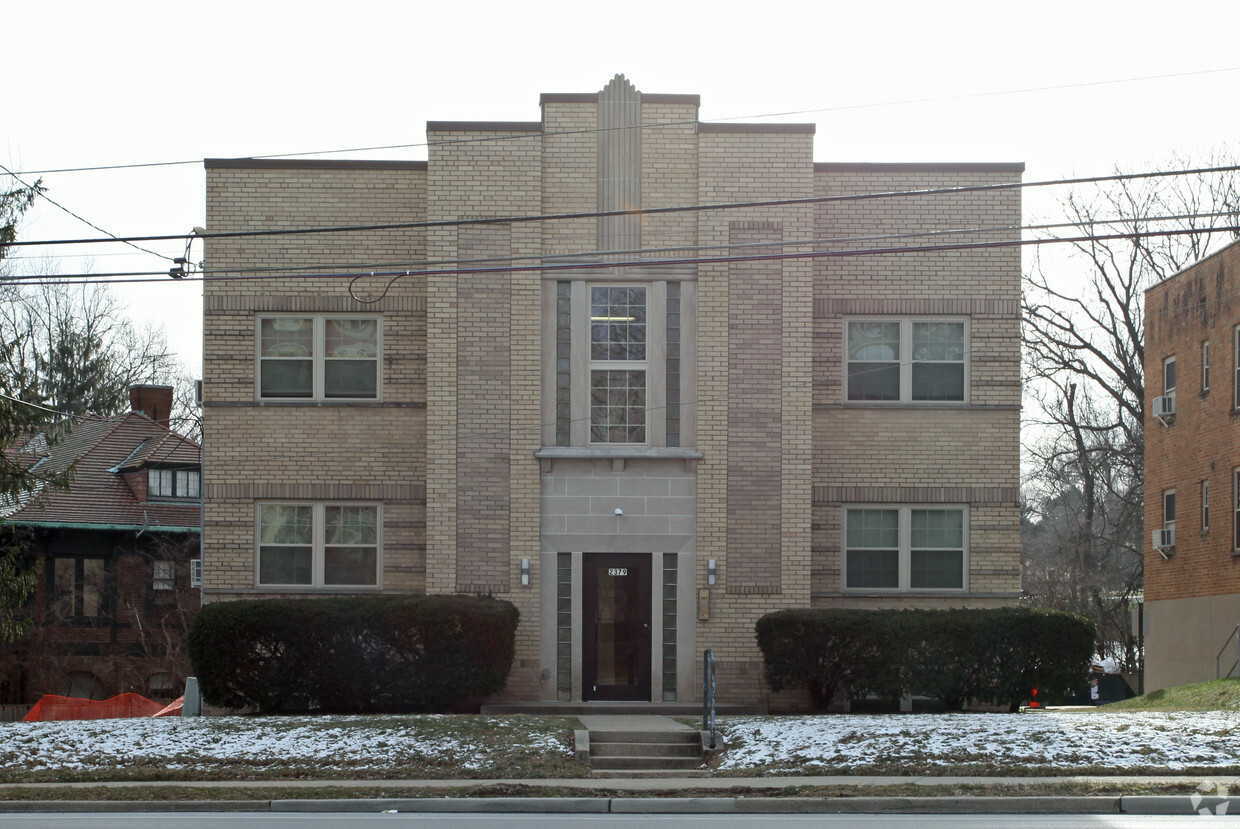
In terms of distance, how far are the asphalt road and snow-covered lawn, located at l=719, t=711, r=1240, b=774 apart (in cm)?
188

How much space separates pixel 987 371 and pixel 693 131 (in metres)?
5.91

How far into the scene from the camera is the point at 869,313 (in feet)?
68.8

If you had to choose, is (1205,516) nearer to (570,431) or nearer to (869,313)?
(869,313)

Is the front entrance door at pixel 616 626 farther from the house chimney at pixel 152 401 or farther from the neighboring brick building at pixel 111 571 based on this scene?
the house chimney at pixel 152 401

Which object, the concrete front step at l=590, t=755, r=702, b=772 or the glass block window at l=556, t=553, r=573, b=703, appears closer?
the concrete front step at l=590, t=755, r=702, b=772

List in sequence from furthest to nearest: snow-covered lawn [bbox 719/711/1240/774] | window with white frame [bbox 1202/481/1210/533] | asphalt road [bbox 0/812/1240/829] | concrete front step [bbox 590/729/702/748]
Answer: window with white frame [bbox 1202/481/1210/533]
concrete front step [bbox 590/729/702/748]
snow-covered lawn [bbox 719/711/1240/774]
asphalt road [bbox 0/812/1240/829]

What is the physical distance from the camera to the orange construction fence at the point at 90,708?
74.2 feet

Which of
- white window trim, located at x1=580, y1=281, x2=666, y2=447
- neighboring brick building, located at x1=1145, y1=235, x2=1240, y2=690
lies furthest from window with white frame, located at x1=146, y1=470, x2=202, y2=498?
neighboring brick building, located at x1=1145, y1=235, x2=1240, y2=690

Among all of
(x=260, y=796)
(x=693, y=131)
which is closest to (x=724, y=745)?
(x=260, y=796)

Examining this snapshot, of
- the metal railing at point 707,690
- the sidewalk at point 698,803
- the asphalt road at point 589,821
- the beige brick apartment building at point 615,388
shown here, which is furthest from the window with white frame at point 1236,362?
the asphalt road at point 589,821

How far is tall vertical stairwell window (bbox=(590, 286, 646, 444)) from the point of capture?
20156 mm

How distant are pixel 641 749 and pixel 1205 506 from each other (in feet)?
63.7

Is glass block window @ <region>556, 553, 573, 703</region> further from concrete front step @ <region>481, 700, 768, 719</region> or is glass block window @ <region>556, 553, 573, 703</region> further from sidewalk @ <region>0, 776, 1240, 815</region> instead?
sidewalk @ <region>0, 776, 1240, 815</region>

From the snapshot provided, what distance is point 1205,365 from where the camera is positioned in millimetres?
30641
